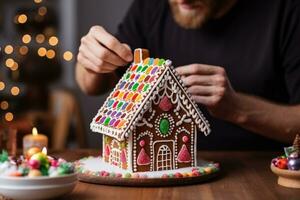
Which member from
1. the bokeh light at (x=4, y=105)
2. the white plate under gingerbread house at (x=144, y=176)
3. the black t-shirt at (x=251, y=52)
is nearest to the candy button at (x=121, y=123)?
the white plate under gingerbread house at (x=144, y=176)

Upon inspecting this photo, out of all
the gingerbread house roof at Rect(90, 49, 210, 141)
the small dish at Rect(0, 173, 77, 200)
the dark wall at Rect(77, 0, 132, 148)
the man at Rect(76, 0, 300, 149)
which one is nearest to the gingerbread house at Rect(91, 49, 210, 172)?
the gingerbread house roof at Rect(90, 49, 210, 141)

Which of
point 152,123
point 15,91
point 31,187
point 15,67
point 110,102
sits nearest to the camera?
point 31,187

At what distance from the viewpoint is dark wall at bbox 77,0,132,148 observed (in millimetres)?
3555

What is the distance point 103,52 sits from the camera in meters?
1.60

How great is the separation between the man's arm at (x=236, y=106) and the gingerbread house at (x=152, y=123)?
0.48ft

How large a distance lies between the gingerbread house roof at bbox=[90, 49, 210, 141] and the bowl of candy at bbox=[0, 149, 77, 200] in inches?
8.4

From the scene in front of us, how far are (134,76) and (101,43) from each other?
7.8 inches

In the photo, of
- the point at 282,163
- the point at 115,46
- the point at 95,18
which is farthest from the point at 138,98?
the point at 95,18

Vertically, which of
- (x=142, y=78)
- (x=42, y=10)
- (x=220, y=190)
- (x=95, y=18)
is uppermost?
(x=42, y=10)

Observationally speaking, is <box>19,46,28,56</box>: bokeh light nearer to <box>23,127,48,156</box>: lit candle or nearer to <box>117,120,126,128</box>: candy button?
<box>23,127,48,156</box>: lit candle

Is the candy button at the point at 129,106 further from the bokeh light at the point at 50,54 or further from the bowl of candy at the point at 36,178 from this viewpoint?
the bokeh light at the point at 50,54

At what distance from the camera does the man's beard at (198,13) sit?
2045 millimetres

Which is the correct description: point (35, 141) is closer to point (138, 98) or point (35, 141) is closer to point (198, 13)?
point (138, 98)

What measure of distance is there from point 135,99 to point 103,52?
26 cm
